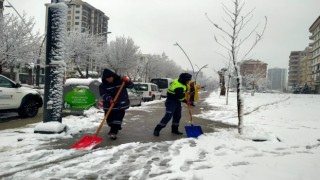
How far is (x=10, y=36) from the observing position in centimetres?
2825

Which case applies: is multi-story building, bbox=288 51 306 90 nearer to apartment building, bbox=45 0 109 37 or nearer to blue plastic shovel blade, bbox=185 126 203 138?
apartment building, bbox=45 0 109 37

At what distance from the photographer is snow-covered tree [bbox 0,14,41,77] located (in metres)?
27.6

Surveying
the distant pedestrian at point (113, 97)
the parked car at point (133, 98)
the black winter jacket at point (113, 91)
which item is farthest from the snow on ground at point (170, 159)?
the parked car at point (133, 98)

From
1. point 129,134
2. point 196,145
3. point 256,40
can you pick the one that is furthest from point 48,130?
point 256,40

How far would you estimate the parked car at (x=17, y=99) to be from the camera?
32.9 feet

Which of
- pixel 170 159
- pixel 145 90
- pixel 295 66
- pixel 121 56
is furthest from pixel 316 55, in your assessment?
pixel 170 159

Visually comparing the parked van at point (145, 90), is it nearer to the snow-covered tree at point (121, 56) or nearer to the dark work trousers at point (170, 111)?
the dark work trousers at point (170, 111)

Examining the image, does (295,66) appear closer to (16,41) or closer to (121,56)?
(121,56)

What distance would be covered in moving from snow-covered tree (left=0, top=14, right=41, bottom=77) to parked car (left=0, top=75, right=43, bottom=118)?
1776cm

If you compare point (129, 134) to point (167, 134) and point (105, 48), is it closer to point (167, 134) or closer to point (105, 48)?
point (167, 134)

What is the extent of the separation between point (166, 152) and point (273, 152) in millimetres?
2037

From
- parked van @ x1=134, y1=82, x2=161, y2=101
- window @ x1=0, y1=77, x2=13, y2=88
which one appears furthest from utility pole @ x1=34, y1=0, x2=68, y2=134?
parked van @ x1=134, y1=82, x2=161, y2=101

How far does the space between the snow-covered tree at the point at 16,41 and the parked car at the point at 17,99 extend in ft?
58.3

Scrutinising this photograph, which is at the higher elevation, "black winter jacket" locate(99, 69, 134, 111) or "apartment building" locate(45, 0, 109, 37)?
"apartment building" locate(45, 0, 109, 37)
